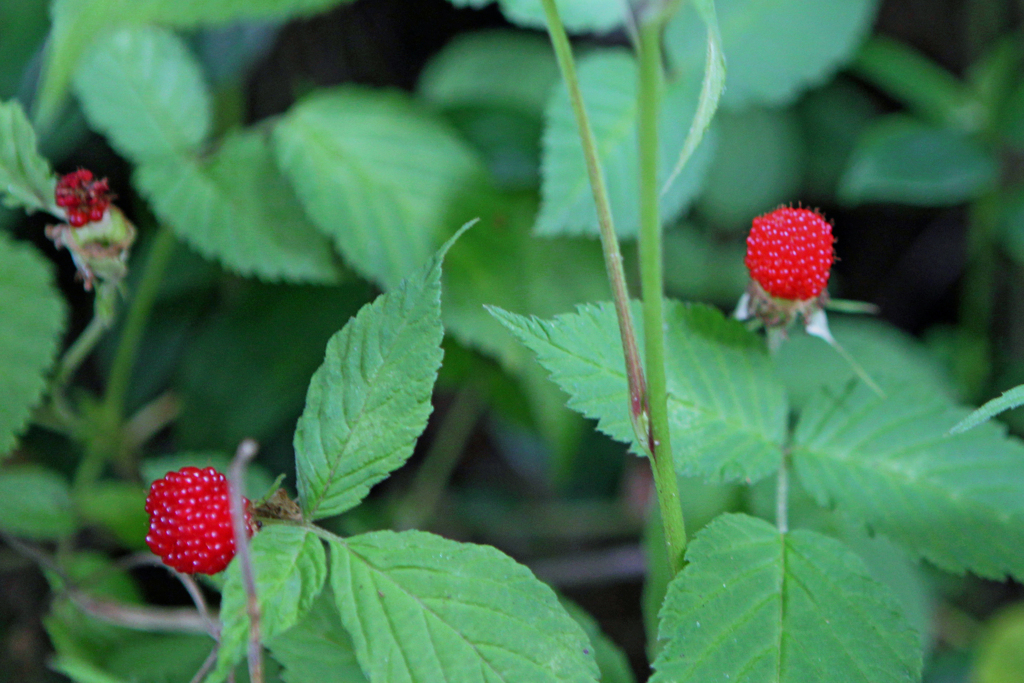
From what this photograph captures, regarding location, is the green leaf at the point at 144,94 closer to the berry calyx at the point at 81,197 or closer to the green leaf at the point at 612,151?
the berry calyx at the point at 81,197

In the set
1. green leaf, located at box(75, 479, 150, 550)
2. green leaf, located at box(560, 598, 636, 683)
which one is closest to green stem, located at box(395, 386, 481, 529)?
green leaf, located at box(75, 479, 150, 550)

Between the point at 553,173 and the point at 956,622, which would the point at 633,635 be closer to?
the point at 956,622

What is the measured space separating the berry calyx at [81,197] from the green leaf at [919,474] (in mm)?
652

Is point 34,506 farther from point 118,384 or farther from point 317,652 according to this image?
point 317,652

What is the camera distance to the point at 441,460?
138cm

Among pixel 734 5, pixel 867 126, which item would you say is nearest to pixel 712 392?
pixel 734 5

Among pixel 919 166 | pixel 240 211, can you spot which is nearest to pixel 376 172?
pixel 240 211

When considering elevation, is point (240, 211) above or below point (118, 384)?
above

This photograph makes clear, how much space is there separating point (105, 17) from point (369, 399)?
464 mm

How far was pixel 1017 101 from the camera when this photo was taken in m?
1.38

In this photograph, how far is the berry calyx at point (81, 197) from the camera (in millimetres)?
684

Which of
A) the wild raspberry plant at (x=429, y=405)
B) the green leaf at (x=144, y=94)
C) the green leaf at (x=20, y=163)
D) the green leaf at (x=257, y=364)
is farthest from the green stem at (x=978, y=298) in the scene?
the green leaf at (x=20, y=163)

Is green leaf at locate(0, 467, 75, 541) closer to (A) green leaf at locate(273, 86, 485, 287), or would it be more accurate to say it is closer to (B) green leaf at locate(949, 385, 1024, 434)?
(A) green leaf at locate(273, 86, 485, 287)

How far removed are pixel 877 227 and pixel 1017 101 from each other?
1.36 feet
